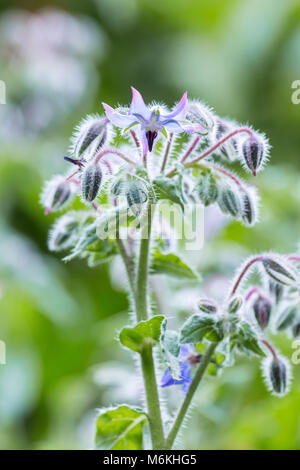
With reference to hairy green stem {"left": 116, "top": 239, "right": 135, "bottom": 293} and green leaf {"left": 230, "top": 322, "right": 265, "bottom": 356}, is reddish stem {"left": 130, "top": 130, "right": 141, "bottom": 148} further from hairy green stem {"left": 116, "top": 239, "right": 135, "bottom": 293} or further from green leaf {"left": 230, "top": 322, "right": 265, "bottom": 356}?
green leaf {"left": 230, "top": 322, "right": 265, "bottom": 356}

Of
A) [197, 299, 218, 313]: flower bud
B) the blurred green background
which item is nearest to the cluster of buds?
[197, 299, 218, 313]: flower bud

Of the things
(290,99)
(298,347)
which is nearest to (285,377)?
(298,347)

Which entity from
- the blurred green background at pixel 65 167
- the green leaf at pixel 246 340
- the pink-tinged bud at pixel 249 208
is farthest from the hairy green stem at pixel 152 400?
the blurred green background at pixel 65 167

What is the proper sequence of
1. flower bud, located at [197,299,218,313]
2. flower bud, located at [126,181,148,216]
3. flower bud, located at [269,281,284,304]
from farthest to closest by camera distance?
flower bud, located at [269,281,284,304] → flower bud, located at [197,299,218,313] → flower bud, located at [126,181,148,216]

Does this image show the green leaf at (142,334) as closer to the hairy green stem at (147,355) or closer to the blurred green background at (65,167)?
the hairy green stem at (147,355)
